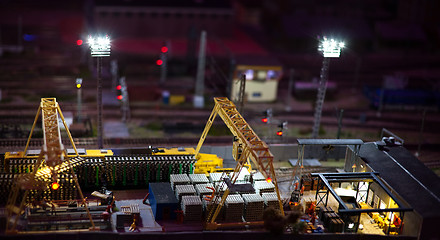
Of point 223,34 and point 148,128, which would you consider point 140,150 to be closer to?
point 148,128

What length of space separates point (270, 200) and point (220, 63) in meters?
41.8

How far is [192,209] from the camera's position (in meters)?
45.1

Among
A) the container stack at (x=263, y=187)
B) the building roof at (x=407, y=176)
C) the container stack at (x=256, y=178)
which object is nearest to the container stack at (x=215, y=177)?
the container stack at (x=256, y=178)

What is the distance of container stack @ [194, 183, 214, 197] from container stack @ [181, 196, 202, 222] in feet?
4.86

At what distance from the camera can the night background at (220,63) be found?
224 feet

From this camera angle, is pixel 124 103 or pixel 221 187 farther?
pixel 124 103

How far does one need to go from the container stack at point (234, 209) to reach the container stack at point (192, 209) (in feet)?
6.91

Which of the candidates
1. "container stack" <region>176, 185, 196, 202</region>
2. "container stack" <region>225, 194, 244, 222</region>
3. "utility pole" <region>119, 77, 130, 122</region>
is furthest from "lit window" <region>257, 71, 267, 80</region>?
"container stack" <region>225, 194, 244, 222</region>

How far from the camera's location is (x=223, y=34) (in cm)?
9706

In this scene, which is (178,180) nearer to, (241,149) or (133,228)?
(241,149)

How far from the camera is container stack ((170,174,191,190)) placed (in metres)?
48.3

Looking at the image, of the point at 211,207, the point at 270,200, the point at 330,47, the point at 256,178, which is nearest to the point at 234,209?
the point at 211,207

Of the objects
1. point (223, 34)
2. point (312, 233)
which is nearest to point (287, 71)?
point (223, 34)

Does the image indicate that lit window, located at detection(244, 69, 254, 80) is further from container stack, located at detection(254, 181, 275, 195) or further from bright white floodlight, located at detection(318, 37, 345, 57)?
container stack, located at detection(254, 181, 275, 195)
